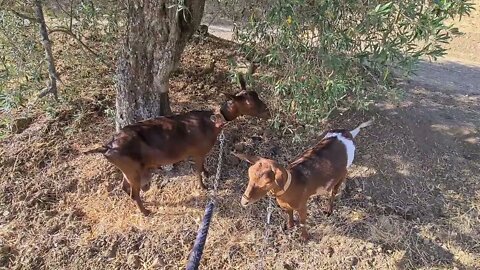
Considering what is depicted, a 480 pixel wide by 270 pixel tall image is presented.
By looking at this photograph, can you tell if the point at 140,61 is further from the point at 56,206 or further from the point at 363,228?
the point at 363,228

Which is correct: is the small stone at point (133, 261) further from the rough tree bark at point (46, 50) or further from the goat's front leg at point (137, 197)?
the rough tree bark at point (46, 50)

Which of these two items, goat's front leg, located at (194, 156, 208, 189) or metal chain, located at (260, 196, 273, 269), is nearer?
metal chain, located at (260, 196, 273, 269)

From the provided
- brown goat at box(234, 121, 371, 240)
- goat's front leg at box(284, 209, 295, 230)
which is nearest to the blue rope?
brown goat at box(234, 121, 371, 240)

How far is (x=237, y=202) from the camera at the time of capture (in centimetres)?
436

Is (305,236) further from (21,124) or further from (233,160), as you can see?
(21,124)

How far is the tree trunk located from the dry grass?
0.63 meters

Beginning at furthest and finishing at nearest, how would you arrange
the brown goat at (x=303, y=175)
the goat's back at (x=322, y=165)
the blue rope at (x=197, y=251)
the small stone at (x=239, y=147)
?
the small stone at (x=239, y=147)
the goat's back at (x=322, y=165)
the brown goat at (x=303, y=175)
the blue rope at (x=197, y=251)

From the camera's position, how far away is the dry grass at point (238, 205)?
13.0 ft

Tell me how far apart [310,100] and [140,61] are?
1.61 meters

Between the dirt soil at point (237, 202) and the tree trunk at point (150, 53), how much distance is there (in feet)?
2.00

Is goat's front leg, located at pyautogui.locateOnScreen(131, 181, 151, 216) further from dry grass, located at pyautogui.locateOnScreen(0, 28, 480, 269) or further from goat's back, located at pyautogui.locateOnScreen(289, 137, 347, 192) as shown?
goat's back, located at pyautogui.locateOnScreen(289, 137, 347, 192)

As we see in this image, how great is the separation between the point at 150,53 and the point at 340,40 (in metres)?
1.79

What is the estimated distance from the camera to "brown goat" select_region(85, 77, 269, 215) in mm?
3840

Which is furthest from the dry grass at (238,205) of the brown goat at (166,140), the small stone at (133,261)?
the brown goat at (166,140)
